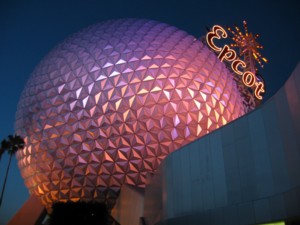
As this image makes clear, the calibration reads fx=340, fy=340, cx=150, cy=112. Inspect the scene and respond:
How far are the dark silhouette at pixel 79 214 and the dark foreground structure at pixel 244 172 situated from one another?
4.93m

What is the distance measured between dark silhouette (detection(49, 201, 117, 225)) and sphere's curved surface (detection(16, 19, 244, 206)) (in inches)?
66.6

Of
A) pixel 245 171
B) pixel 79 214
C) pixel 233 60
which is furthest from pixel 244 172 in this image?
pixel 233 60

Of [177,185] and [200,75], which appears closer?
[177,185]

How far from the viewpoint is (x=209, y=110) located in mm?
22422

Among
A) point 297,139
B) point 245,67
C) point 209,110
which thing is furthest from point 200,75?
point 297,139

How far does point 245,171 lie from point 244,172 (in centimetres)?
7

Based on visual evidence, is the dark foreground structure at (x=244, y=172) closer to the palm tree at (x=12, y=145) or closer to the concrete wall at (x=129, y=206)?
the concrete wall at (x=129, y=206)

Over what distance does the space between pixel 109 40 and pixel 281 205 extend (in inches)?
711

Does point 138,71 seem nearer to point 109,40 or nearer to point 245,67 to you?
point 109,40

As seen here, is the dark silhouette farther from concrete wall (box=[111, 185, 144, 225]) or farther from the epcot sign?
the epcot sign

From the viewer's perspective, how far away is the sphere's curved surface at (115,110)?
21.2 m

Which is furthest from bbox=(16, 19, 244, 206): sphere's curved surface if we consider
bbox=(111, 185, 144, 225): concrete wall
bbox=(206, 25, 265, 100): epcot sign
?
bbox=(206, 25, 265, 100): epcot sign

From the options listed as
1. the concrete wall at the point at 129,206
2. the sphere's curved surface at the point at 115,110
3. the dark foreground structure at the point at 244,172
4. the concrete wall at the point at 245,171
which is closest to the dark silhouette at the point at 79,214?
the concrete wall at the point at 129,206

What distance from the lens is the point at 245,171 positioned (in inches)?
466
